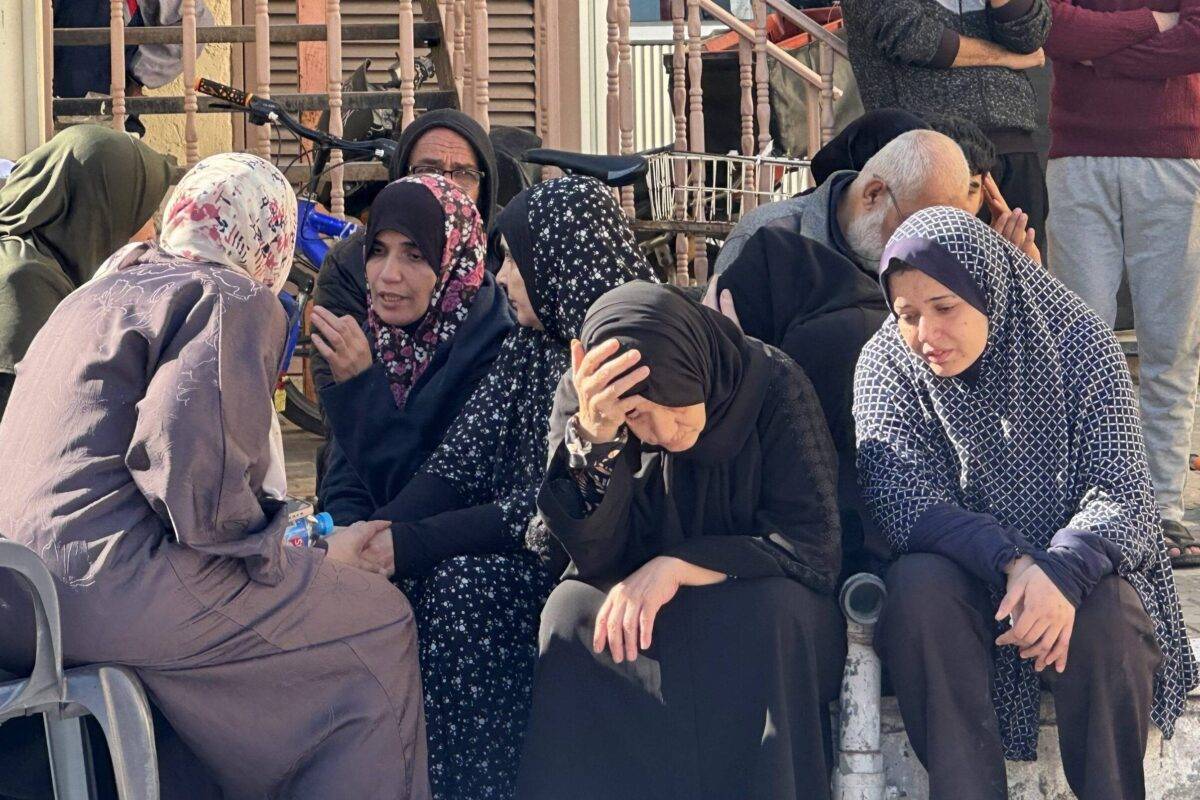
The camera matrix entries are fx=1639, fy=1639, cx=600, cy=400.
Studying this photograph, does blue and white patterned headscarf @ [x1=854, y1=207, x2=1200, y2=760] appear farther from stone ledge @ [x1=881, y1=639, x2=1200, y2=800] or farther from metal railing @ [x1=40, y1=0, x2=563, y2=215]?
metal railing @ [x1=40, y1=0, x2=563, y2=215]

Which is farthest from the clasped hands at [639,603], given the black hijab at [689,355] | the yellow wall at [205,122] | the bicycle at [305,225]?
the yellow wall at [205,122]

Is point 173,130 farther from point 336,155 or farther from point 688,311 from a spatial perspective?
point 688,311

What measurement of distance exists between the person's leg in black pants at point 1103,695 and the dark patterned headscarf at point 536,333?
1140mm

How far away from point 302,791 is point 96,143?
6.47ft

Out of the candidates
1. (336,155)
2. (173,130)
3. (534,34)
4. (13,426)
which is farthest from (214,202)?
(534,34)

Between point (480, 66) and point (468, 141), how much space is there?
1.03 m

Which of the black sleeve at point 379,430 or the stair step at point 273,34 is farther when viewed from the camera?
the stair step at point 273,34

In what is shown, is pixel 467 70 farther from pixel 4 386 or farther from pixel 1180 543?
pixel 1180 543

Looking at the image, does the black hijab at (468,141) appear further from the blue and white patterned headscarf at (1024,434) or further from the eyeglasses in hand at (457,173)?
the blue and white patterned headscarf at (1024,434)

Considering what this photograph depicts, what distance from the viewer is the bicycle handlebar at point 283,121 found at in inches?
216

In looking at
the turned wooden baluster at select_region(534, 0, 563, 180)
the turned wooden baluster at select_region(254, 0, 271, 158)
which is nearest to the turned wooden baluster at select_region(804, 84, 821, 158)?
the turned wooden baluster at select_region(534, 0, 563, 180)

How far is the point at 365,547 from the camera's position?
3.39 metres

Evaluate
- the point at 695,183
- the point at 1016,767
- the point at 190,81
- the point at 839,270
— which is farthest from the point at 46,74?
the point at 1016,767

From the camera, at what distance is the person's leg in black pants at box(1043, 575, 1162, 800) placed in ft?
10.0
